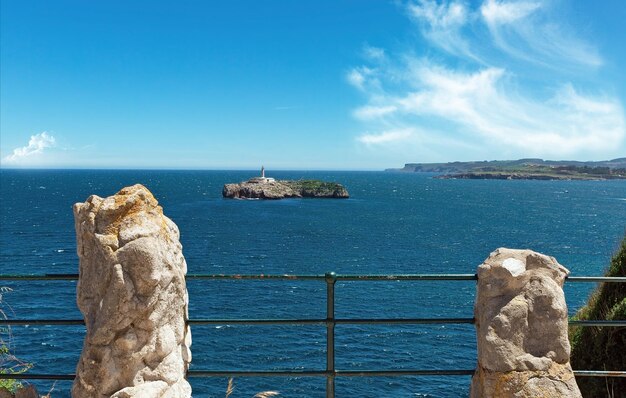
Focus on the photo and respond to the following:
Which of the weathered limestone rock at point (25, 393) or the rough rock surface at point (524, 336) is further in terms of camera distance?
the weathered limestone rock at point (25, 393)

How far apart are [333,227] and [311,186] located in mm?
63576

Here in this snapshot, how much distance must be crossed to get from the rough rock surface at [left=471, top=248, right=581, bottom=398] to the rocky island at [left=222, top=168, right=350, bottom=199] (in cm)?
13416

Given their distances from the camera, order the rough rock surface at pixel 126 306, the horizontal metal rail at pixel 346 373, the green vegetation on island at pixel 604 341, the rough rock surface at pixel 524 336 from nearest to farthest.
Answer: the rough rock surface at pixel 126 306 < the rough rock surface at pixel 524 336 < the horizontal metal rail at pixel 346 373 < the green vegetation on island at pixel 604 341

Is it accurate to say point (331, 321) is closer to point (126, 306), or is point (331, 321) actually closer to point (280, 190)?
point (126, 306)

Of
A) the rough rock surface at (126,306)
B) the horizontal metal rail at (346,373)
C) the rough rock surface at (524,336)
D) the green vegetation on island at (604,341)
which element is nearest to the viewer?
the rough rock surface at (126,306)

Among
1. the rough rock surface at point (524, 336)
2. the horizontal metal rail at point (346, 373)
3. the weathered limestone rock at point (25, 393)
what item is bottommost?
the weathered limestone rock at point (25, 393)

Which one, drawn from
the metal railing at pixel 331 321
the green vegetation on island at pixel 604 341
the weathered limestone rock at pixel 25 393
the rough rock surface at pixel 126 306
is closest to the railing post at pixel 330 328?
the metal railing at pixel 331 321

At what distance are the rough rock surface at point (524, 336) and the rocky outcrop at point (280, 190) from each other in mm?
134162

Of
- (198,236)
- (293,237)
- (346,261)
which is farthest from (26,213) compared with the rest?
(346,261)

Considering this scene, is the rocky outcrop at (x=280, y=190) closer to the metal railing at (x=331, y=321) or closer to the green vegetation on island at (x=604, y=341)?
the green vegetation on island at (x=604, y=341)

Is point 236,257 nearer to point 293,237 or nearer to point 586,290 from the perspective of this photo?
point 293,237

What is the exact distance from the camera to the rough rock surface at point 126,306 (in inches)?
168

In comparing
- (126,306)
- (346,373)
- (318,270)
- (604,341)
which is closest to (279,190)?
(318,270)

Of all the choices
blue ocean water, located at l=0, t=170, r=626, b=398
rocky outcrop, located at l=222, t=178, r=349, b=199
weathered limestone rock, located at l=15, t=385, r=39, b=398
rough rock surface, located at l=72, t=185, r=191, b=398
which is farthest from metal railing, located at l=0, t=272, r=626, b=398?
rocky outcrop, located at l=222, t=178, r=349, b=199
